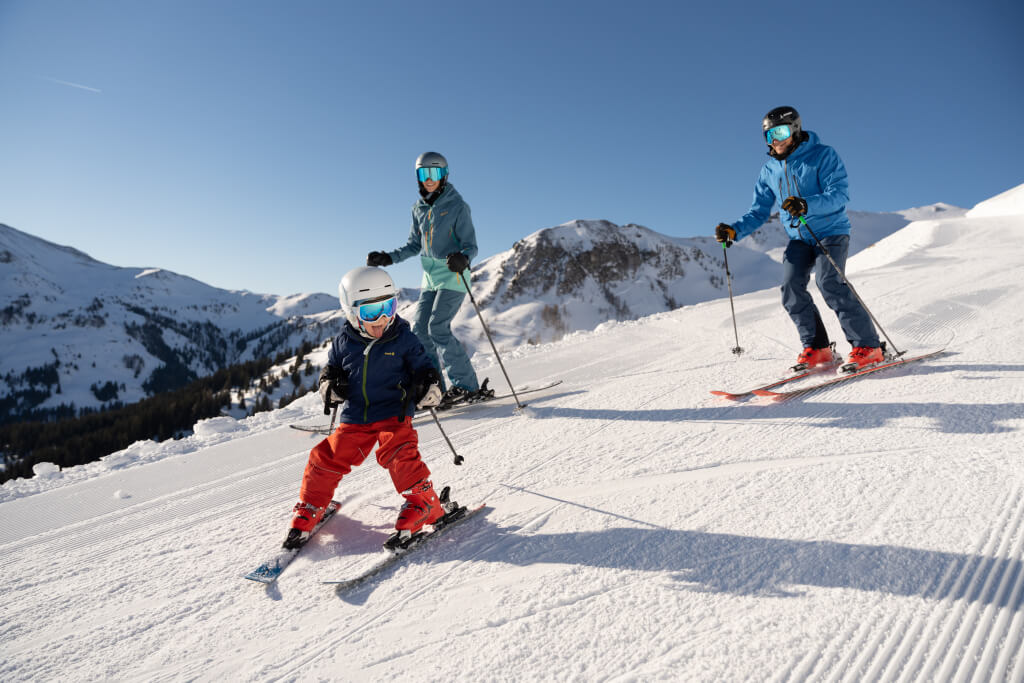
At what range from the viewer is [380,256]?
4.94m

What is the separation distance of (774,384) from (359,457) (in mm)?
3739

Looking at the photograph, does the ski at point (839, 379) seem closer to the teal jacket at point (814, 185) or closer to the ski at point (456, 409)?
the teal jacket at point (814, 185)

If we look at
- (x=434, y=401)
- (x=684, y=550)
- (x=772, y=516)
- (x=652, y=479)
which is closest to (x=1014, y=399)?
(x=772, y=516)

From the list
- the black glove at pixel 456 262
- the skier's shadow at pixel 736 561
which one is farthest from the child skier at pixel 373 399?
the black glove at pixel 456 262

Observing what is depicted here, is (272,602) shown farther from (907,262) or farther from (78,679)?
(907,262)

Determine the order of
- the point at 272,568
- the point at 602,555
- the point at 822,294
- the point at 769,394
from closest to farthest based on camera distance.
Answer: the point at 602,555 → the point at 272,568 → the point at 769,394 → the point at 822,294

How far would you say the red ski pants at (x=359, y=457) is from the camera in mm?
2641

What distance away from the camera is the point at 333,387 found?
2896 millimetres

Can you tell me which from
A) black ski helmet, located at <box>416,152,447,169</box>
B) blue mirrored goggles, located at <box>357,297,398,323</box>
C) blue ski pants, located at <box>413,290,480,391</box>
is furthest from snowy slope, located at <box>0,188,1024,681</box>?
black ski helmet, located at <box>416,152,447,169</box>

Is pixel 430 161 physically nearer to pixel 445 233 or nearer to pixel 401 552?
pixel 445 233

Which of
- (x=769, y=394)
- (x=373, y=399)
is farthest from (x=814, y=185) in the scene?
(x=373, y=399)

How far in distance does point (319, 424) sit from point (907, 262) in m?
13.7

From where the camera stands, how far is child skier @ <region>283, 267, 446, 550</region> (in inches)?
104

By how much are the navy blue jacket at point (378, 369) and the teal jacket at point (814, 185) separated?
3.89m
